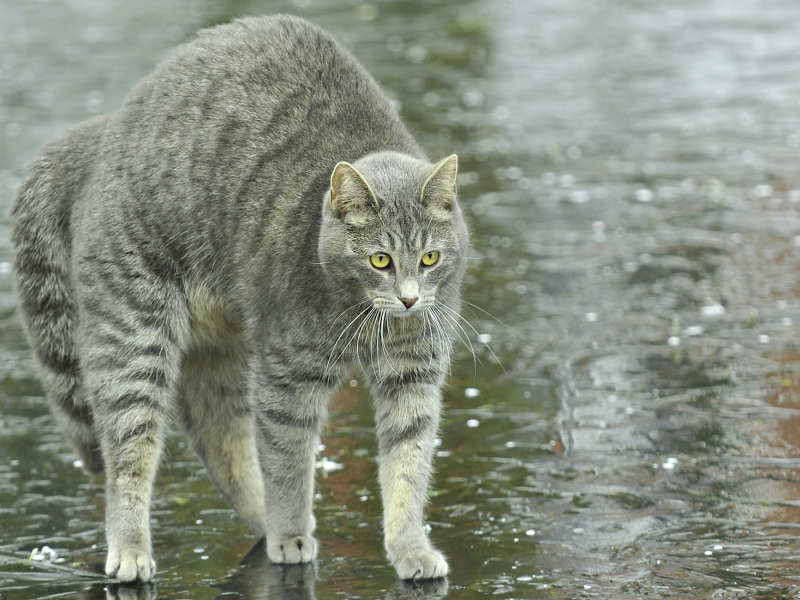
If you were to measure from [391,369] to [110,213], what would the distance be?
1462 mm

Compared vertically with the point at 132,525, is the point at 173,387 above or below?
above

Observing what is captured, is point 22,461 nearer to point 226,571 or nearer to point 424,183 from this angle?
point 226,571

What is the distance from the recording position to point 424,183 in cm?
465

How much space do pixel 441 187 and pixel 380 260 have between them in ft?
1.32

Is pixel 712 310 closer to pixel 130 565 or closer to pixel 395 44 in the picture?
pixel 130 565

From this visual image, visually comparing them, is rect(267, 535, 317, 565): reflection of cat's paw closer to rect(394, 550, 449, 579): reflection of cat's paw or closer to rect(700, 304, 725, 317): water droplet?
rect(394, 550, 449, 579): reflection of cat's paw

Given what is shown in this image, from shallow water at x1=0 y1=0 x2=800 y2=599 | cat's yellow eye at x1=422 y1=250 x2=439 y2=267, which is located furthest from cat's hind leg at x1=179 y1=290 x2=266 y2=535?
cat's yellow eye at x1=422 y1=250 x2=439 y2=267

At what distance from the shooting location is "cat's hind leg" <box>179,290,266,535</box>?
542 centimetres

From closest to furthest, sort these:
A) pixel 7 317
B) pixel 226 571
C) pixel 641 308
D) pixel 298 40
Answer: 1. pixel 226 571
2. pixel 298 40
3. pixel 641 308
4. pixel 7 317

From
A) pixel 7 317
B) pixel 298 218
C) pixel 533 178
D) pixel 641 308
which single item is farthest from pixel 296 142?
pixel 533 178

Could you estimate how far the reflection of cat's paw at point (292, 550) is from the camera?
495 centimetres

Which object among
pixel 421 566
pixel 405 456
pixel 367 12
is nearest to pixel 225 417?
pixel 405 456

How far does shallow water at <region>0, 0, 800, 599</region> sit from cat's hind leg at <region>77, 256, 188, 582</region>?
35 centimetres

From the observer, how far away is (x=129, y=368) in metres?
5.04
